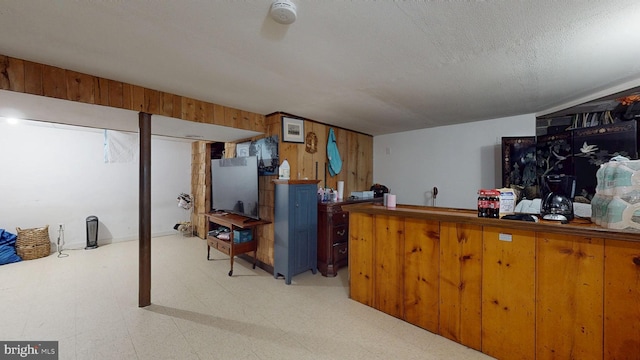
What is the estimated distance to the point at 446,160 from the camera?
4168 millimetres

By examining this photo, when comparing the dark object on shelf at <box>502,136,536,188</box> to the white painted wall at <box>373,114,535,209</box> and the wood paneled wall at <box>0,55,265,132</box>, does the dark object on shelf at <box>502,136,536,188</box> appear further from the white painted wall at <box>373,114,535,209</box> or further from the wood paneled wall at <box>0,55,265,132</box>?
the wood paneled wall at <box>0,55,265,132</box>

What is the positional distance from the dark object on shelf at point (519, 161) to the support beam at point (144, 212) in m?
4.52

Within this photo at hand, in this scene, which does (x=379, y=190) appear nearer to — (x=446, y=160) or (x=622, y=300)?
(x=446, y=160)

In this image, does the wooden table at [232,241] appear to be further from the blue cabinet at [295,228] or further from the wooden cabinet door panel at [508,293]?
the wooden cabinet door panel at [508,293]

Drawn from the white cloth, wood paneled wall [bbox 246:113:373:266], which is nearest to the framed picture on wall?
wood paneled wall [bbox 246:113:373:266]

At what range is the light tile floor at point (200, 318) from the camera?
1.79 meters

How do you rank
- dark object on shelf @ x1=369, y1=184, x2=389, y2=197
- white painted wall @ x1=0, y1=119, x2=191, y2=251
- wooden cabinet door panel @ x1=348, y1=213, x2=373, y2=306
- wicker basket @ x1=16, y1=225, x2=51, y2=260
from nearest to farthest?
wooden cabinet door panel @ x1=348, y1=213, x2=373, y2=306
wicker basket @ x1=16, y1=225, x2=51, y2=260
white painted wall @ x1=0, y1=119, x2=191, y2=251
dark object on shelf @ x1=369, y1=184, x2=389, y2=197

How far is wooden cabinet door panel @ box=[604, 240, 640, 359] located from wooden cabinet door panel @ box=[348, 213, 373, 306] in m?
1.53

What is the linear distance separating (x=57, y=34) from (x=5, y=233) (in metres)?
4.21

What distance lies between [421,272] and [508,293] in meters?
→ 0.59

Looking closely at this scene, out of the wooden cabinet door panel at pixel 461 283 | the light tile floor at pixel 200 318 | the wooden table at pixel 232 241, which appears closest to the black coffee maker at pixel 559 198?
the wooden cabinet door panel at pixel 461 283

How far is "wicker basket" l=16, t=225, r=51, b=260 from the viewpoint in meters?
3.62

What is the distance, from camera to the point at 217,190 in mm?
4008

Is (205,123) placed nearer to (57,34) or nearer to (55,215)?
(57,34)
